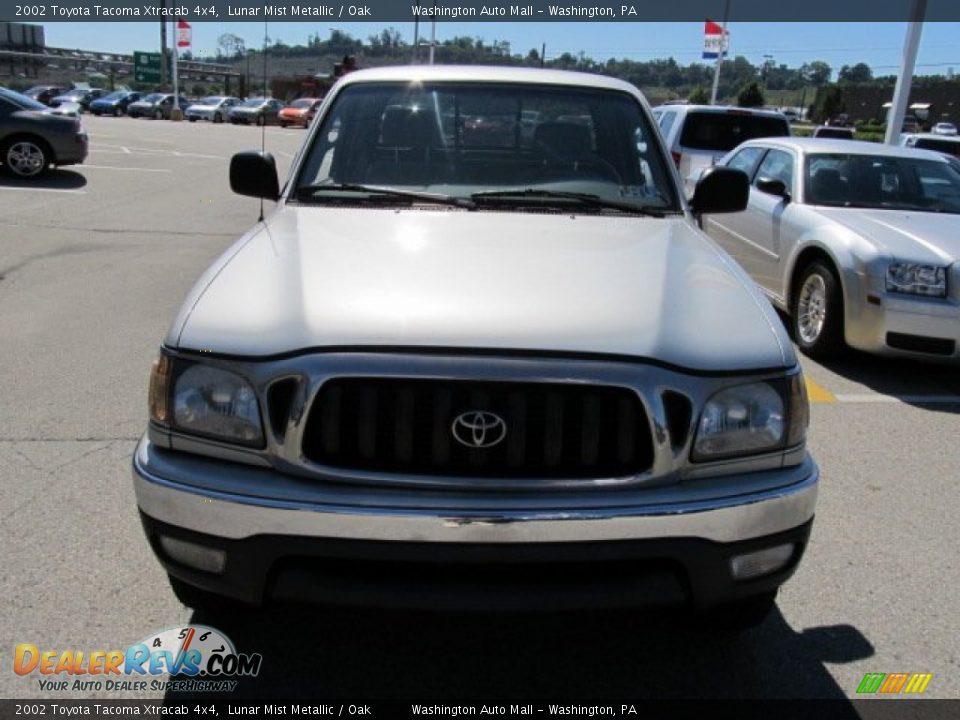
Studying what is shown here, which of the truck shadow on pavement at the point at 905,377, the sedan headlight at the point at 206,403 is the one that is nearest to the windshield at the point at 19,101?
the truck shadow on pavement at the point at 905,377

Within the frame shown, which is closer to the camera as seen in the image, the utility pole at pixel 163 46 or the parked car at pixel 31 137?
the parked car at pixel 31 137

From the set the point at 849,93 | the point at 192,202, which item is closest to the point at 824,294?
the point at 192,202

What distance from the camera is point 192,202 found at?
13.3 m

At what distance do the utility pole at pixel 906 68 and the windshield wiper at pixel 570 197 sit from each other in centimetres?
1188

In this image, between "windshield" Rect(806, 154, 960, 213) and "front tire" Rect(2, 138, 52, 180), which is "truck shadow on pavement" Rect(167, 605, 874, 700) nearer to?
"windshield" Rect(806, 154, 960, 213)

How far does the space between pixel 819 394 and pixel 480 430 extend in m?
4.15

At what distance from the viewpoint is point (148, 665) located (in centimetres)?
270

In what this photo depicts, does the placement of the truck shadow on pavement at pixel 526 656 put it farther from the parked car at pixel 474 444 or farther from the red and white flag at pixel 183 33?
the red and white flag at pixel 183 33

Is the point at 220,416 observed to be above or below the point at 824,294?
above

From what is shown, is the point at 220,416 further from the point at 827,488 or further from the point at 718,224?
the point at 718,224

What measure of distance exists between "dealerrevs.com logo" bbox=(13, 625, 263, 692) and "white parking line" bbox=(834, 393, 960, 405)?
431 cm

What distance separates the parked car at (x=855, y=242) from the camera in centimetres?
574

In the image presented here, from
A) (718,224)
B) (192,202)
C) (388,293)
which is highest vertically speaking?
(388,293)

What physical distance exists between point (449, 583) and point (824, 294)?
4.95 m
